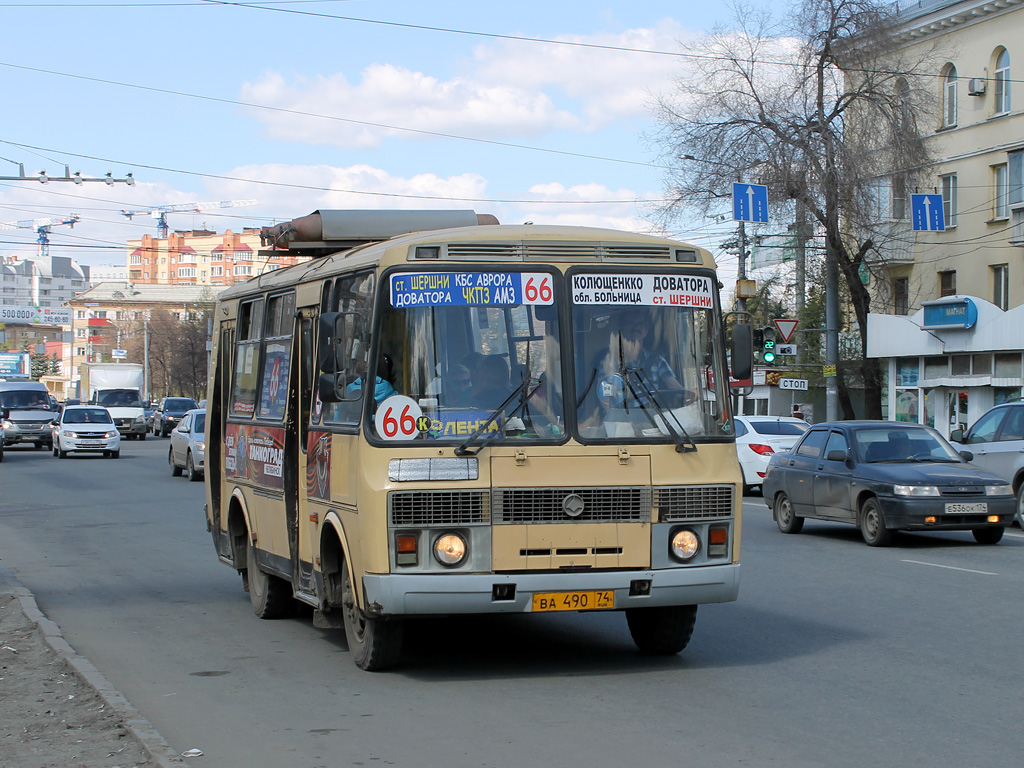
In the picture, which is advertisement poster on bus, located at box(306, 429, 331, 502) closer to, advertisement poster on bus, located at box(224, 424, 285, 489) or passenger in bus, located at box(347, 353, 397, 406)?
advertisement poster on bus, located at box(224, 424, 285, 489)

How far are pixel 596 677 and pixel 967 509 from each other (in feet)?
29.3

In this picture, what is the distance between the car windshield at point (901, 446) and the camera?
16.8 metres

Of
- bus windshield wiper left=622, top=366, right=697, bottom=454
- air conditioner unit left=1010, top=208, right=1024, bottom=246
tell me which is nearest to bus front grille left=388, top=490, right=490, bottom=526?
bus windshield wiper left=622, top=366, right=697, bottom=454

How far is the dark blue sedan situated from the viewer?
1557 cm

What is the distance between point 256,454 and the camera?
34.2 feet

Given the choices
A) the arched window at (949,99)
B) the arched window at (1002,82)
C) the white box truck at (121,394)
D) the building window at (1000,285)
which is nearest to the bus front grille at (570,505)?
the building window at (1000,285)

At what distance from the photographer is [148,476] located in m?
32.0

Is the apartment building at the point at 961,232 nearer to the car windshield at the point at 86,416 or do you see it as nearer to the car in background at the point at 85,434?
the car in background at the point at 85,434

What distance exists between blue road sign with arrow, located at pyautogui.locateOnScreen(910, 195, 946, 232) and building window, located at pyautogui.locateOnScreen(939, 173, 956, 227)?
9546 millimetres

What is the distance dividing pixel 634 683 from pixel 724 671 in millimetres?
720

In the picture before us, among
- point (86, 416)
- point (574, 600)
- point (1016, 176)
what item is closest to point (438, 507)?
point (574, 600)

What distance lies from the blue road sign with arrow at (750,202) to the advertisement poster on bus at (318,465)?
80.2 ft

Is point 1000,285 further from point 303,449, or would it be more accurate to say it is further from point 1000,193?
point 303,449

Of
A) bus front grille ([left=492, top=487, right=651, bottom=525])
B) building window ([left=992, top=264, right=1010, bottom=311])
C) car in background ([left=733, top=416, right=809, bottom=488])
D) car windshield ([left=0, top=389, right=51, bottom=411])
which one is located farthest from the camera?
car windshield ([left=0, top=389, right=51, bottom=411])
